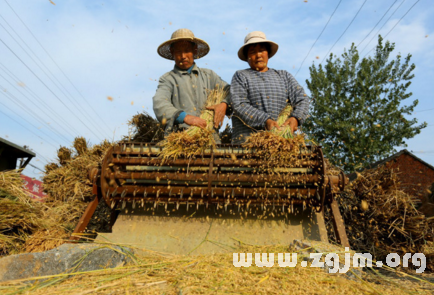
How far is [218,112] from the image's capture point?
15.8 ft

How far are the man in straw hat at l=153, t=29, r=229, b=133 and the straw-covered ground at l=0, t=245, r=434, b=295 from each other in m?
2.36

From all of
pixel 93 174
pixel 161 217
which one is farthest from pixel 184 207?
pixel 93 174

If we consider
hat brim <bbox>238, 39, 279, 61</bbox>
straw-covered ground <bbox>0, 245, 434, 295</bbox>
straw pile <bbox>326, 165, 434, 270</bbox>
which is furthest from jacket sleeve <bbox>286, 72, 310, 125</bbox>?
straw-covered ground <bbox>0, 245, 434, 295</bbox>

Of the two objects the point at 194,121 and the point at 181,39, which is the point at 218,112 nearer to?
the point at 194,121

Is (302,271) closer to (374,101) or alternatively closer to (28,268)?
(28,268)

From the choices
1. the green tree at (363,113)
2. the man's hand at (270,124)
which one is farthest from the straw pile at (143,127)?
the green tree at (363,113)

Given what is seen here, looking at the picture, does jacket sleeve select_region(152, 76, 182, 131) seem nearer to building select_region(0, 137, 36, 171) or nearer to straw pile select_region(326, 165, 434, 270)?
straw pile select_region(326, 165, 434, 270)

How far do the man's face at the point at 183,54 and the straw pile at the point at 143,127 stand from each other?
111 cm

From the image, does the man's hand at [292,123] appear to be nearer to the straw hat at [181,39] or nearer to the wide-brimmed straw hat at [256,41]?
the wide-brimmed straw hat at [256,41]

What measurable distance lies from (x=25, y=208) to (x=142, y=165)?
5.86 feet

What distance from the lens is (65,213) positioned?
206 inches

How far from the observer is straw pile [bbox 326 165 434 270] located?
4625mm

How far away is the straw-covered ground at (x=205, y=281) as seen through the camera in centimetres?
250

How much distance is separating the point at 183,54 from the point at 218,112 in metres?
1.18
